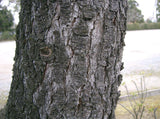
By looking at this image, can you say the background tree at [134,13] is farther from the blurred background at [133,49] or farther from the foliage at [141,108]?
the foliage at [141,108]

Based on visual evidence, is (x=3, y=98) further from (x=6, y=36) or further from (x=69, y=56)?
(x=6, y=36)

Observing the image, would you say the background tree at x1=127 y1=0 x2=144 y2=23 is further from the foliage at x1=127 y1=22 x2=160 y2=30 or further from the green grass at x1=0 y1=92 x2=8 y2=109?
the green grass at x1=0 y1=92 x2=8 y2=109

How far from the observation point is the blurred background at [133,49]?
5.09 meters

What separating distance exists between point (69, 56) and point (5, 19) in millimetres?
27587

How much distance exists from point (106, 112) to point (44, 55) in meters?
0.58

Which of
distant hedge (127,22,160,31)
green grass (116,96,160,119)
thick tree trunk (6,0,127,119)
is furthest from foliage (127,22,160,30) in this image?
thick tree trunk (6,0,127,119)

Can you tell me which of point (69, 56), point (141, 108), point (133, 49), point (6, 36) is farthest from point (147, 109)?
point (6, 36)

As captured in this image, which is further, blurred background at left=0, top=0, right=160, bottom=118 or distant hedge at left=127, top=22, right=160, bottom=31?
distant hedge at left=127, top=22, right=160, bottom=31

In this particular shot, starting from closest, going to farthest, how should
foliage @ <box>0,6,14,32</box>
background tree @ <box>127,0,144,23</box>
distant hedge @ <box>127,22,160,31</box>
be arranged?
foliage @ <box>0,6,14,32</box> < distant hedge @ <box>127,22,160,31</box> < background tree @ <box>127,0,144,23</box>

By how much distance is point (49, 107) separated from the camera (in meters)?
1.13

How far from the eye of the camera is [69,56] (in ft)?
3.53

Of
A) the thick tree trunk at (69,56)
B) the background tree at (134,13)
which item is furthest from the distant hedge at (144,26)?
the thick tree trunk at (69,56)

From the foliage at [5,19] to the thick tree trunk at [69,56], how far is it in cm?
2689

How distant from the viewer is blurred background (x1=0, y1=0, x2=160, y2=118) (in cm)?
509
